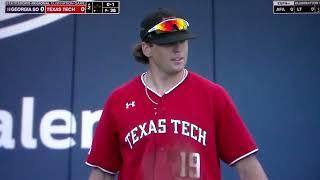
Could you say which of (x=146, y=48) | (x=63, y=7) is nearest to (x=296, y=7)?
(x=63, y=7)

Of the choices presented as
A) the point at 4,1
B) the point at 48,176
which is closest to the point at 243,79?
the point at 48,176

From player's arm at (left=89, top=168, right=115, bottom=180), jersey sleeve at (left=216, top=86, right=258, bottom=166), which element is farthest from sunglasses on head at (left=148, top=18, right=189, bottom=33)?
player's arm at (left=89, top=168, right=115, bottom=180)

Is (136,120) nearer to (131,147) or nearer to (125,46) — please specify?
(131,147)

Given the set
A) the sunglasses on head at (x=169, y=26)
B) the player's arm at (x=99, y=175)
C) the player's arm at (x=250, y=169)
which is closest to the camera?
the player's arm at (x=250, y=169)

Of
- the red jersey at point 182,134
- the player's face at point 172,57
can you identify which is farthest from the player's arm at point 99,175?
the player's face at point 172,57

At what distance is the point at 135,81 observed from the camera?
1.94 meters

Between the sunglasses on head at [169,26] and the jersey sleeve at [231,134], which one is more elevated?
the sunglasses on head at [169,26]

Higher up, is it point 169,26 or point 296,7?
point 296,7

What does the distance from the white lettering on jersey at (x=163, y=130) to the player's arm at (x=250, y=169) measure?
6.1 inches

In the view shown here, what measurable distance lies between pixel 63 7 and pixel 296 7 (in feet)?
6.22

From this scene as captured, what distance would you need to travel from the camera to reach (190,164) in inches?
68.8

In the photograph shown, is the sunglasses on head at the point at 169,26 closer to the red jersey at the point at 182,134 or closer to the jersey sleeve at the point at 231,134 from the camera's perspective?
the red jersey at the point at 182,134

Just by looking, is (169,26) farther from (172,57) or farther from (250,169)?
(250,169)

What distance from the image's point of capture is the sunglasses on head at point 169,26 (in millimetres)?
1847
